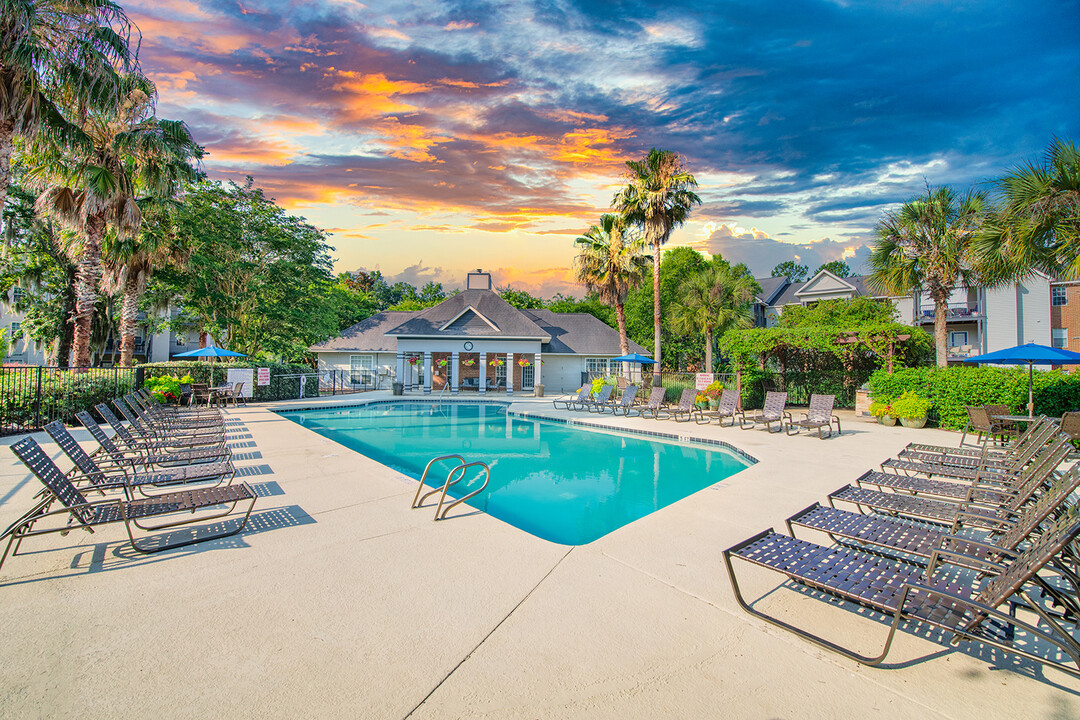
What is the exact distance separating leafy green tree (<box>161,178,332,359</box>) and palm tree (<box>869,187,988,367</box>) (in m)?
25.5

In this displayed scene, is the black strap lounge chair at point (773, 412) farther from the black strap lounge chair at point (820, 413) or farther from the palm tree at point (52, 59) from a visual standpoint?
the palm tree at point (52, 59)

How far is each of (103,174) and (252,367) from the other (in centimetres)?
912

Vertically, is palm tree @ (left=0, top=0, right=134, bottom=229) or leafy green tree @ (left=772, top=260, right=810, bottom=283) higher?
leafy green tree @ (left=772, top=260, right=810, bottom=283)

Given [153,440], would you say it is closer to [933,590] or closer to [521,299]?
[933,590]

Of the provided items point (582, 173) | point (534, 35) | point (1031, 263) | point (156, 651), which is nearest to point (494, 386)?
point (582, 173)

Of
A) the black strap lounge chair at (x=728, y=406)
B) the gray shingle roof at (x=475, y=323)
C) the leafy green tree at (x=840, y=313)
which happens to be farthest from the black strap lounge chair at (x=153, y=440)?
the leafy green tree at (x=840, y=313)

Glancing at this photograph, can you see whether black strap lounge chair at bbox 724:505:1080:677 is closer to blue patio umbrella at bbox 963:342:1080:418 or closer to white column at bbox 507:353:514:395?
blue patio umbrella at bbox 963:342:1080:418

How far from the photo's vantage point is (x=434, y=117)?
626 inches

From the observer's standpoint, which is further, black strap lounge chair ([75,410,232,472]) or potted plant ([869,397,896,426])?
potted plant ([869,397,896,426])

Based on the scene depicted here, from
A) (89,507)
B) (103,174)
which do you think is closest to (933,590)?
(89,507)

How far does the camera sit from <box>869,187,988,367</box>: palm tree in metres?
15.3

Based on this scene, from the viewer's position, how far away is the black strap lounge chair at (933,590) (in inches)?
91.6

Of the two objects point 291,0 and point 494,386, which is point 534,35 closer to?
point 291,0

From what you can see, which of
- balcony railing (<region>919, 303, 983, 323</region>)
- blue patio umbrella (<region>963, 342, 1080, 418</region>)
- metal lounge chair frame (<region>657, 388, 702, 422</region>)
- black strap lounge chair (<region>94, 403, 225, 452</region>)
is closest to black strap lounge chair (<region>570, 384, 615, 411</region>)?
metal lounge chair frame (<region>657, 388, 702, 422</region>)
